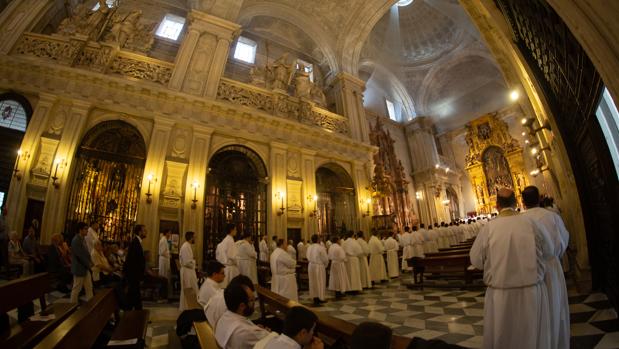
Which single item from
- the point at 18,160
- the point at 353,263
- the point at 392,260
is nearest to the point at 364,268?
the point at 353,263

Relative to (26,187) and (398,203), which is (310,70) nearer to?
(398,203)

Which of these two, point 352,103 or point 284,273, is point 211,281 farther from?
point 352,103

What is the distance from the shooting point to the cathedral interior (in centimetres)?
380

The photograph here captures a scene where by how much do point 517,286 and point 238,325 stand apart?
7.39 ft

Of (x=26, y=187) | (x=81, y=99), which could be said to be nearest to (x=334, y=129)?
(x=81, y=99)

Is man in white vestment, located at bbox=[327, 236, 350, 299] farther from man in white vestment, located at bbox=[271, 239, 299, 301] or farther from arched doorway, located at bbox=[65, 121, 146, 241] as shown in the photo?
arched doorway, located at bbox=[65, 121, 146, 241]

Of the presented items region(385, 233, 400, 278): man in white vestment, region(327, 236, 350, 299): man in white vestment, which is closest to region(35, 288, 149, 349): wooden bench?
region(327, 236, 350, 299): man in white vestment

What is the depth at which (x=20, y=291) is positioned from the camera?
278 centimetres

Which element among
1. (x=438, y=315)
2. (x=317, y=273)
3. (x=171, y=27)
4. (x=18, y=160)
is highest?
(x=171, y=27)

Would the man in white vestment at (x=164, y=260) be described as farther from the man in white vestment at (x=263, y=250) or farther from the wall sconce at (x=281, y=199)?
the wall sconce at (x=281, y=199)

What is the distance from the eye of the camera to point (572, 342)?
2.74 meters

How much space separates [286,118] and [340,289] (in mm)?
7361

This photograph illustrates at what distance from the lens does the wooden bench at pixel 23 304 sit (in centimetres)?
233

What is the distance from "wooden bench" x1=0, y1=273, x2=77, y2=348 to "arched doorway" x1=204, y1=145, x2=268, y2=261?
6.16 meters
